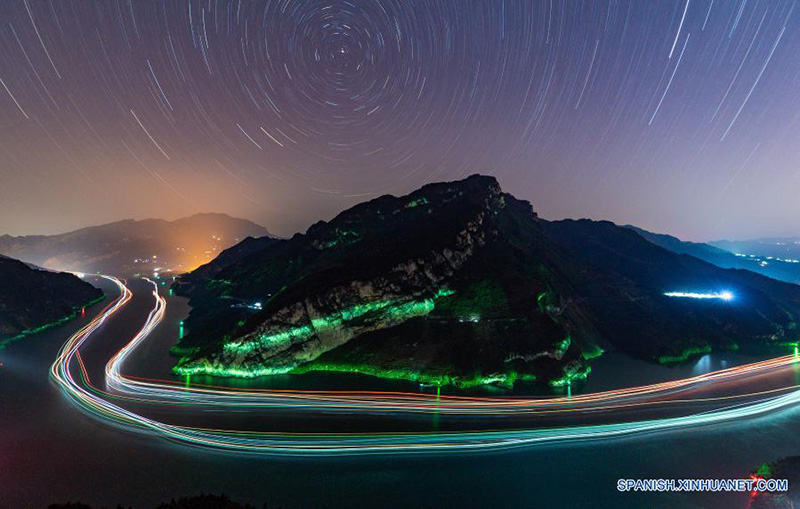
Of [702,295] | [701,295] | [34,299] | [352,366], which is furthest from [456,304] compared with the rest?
[34,299]

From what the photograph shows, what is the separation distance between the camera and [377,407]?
3934 centimetres

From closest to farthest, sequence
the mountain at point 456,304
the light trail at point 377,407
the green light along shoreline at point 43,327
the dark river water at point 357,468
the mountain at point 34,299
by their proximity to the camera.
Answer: the dark river water at point 357,468 < the light trail at point 377,407 < the mountain at point 456,304 < the green light along shoreline at point 43,327 < the mountain at point 34,299

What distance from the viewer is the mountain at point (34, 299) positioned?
71.6 metres

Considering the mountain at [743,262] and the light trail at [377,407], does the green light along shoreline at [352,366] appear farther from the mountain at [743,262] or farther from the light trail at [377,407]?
the mountain at [743,262]

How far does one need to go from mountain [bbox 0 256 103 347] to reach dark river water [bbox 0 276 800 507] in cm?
4453

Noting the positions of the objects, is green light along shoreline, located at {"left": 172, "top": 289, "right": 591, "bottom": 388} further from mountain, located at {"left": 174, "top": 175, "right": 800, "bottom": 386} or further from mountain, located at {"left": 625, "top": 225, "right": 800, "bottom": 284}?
mountain, located at {"left": 625, "top": 225, "right": 800, "bottom": 284}

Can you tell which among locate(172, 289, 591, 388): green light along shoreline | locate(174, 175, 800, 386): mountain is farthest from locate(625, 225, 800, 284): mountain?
locate(172, 289, 591, 388): green light along shoreline

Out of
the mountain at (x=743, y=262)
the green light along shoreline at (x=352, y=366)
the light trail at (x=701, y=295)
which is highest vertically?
the mountain at (x=743, y=262)

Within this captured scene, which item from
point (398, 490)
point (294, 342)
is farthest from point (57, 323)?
point (398, 490)

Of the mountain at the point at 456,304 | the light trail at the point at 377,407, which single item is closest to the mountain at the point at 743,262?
the mountain at the point at 456,304

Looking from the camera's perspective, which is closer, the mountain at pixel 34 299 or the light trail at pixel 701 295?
the mountain at pixel 34 299

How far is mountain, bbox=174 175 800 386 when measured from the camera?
53062mm

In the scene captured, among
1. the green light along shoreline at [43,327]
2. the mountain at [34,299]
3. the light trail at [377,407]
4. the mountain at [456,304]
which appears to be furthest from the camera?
the mountain at [34,299]

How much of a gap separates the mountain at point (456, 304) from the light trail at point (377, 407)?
7119mm
